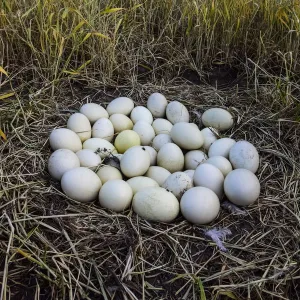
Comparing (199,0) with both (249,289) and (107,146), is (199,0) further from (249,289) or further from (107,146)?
(249,289)

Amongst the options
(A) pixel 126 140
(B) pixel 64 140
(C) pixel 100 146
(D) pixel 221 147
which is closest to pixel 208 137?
(D) pixel 221 147

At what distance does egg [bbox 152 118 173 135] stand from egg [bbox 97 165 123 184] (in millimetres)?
336

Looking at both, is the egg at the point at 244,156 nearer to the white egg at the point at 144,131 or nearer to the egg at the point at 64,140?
the white egg at the point at 144,131

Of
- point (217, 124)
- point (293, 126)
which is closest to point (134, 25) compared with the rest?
point (217, 124)

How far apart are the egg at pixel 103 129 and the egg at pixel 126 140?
0.07m

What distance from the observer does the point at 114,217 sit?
156 cm

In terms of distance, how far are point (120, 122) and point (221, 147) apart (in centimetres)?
45

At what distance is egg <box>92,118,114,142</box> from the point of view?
1.93 meters

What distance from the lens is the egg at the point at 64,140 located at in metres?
1.80

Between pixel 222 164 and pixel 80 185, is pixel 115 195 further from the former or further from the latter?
pixel 222 164

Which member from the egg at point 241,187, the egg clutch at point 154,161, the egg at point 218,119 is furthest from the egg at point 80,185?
the egg at point 218,119

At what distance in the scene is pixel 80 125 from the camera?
1.89 m

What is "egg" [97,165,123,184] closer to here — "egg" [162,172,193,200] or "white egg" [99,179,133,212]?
"white egg" [99,179,133,212]

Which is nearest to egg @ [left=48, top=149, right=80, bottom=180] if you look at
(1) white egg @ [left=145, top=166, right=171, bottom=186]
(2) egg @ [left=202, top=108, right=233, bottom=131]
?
(1) white egg @ [left=145, top=166, right=171, bottom=186]
